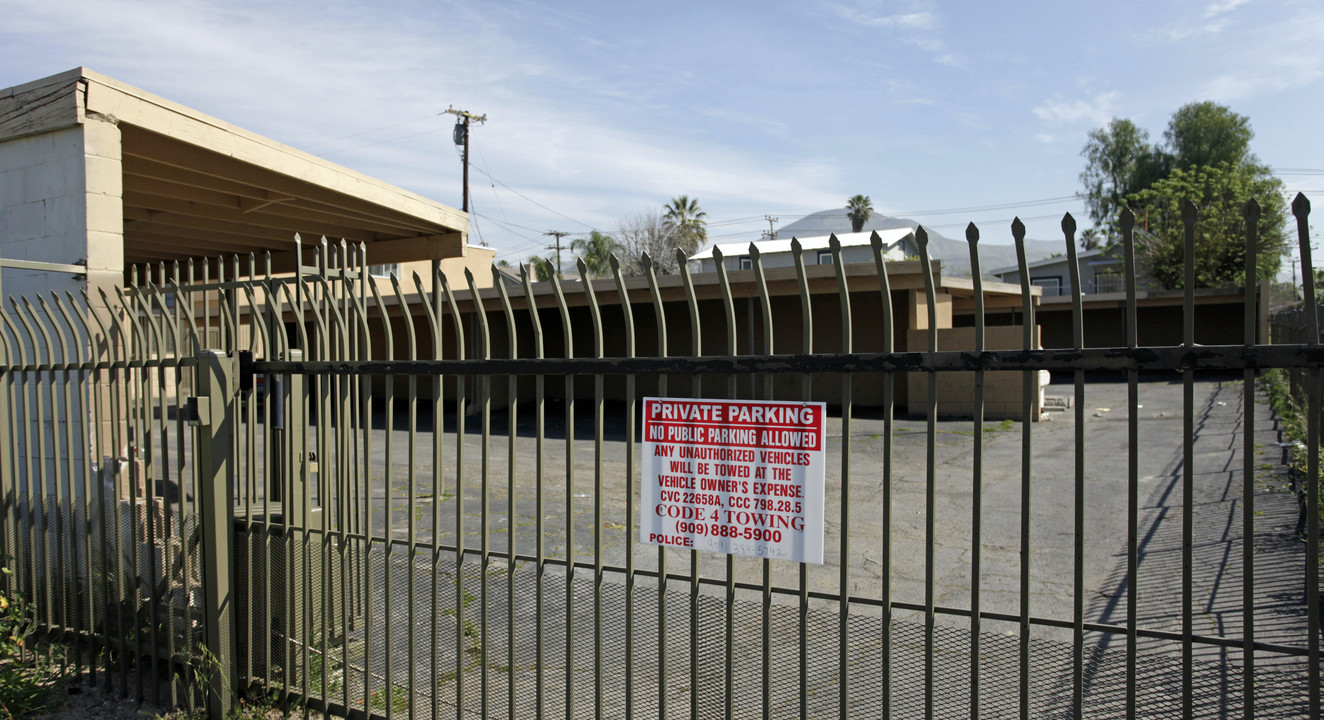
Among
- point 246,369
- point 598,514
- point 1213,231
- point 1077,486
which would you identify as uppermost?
point 1213,231

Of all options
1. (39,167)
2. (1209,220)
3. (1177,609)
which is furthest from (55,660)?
(1209,220)

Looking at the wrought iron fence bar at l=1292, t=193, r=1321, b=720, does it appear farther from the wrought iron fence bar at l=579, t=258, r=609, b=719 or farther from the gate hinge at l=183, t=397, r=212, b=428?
the gate hinge at l=183, t=397, r=212, b=428

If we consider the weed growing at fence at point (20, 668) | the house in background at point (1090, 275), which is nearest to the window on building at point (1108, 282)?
the house in background at point (1090, 275)

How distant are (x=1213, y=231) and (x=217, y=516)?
37770mm

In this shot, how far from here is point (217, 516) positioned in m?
4.18

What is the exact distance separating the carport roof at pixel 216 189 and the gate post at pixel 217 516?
2385 millimetres

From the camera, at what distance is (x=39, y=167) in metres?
5.50

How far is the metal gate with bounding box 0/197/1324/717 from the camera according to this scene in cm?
242

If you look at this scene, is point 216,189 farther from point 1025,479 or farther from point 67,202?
point 1025,479

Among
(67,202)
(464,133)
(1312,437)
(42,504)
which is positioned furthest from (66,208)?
(464,133)

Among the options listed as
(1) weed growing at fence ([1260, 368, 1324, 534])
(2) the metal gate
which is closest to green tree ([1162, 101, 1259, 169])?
Answer: (1) weed growing at fence ([1260, 368, 1324, 534])

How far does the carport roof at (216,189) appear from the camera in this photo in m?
5.44

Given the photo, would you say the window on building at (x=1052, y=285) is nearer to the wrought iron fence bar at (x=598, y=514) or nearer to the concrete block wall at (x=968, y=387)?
the concrete block wall at (x=968, y=387)

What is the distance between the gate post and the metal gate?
0.01 meters
